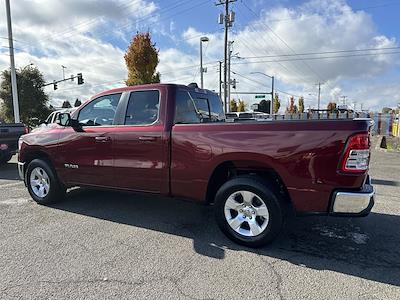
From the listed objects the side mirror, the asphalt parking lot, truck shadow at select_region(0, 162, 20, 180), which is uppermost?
the side mirror

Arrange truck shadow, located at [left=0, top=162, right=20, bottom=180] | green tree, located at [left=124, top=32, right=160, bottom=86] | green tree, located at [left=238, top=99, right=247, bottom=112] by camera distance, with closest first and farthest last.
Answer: truck shadow, located at [left=0, top=162, right=20, bottom=180], green tree, located at [left=124, top=32, right=160, bottom=86], green tree, located at [left=238, top=99, right=247, bottom=112]

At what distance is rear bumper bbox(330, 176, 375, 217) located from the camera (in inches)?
135

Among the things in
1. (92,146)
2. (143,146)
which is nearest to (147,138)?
(143,146)

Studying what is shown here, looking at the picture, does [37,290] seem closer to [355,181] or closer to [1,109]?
→ [355,181]

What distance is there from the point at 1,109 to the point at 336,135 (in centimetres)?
3764

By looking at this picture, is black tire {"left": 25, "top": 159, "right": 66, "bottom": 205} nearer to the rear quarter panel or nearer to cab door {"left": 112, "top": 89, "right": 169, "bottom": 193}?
cab door {"left": 112, "top": 89, "right": 169, "bottom": 193}

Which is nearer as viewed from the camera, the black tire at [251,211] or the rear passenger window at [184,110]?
the black tire at [251,211]

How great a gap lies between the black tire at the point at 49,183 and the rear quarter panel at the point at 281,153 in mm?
2458

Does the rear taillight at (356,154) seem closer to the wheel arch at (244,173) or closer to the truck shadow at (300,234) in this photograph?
the wheel arch at (244,173)

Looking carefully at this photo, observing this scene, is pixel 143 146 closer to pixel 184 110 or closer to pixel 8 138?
pixel 184 110

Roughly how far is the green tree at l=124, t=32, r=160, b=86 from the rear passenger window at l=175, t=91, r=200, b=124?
58.9 ft

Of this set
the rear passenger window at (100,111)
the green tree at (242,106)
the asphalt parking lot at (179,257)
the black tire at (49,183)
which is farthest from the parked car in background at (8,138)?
the green tree at (242,106)

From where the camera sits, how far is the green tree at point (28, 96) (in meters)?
33.8

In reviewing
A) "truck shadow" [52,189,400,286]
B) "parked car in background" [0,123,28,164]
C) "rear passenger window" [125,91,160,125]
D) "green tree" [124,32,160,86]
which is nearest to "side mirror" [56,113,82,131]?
"rear passenger window" [125,91,160,125]
